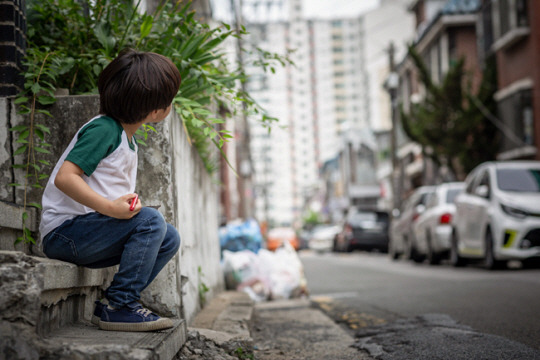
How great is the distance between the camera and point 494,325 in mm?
5031

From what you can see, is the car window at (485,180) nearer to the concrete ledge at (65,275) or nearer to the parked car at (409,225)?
the parked car at (409,225)

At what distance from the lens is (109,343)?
247 centimetres

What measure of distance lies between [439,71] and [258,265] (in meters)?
26.8

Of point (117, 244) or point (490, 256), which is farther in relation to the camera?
point (490, 256)

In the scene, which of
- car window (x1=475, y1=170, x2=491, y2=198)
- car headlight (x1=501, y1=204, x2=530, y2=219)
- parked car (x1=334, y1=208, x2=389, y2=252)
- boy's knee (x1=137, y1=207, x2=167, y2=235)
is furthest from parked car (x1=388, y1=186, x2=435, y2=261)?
boy's knee (x1=137, y1=207, x2=167, y2=235)

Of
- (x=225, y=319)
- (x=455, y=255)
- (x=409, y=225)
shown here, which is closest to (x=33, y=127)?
(x=225, y=319)

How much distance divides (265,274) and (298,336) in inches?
109

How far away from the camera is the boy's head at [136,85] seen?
9.58 feet

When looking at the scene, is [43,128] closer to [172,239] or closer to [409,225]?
[172,239]

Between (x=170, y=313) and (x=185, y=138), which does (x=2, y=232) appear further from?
(x=185, y=138)

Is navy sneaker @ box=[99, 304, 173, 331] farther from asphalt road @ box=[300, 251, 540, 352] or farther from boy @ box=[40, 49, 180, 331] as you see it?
asphalt road @ box=[300, 251, 540, 352]

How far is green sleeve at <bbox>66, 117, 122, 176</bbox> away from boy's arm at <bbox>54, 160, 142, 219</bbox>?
33mm

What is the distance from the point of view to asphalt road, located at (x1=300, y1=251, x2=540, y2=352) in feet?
16.1

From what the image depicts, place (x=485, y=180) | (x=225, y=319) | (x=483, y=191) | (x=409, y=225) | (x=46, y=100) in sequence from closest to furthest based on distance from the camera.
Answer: (x=46, y=100)
(x=225, y=319)
(x=483, y=191)
(x=485, y=180)
(x=409, y=225)
